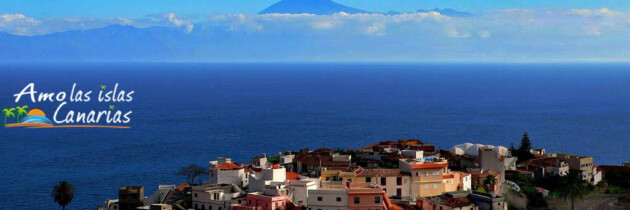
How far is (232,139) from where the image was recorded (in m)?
81.0

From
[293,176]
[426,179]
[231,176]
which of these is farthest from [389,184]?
[231,176]

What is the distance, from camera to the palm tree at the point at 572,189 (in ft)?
131

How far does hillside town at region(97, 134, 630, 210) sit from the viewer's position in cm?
3472

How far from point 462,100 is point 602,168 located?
95861 mm

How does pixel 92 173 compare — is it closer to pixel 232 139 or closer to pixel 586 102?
pixel 232 139

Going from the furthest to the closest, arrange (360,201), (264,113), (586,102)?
(586,102), (264,113), (360,201)

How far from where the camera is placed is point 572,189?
130 feet

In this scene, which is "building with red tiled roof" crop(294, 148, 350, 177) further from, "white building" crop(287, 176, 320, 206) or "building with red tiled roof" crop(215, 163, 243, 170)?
"white building" crop(287, 176, 320, 206)

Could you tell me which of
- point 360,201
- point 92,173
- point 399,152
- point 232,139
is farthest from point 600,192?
point 232,139

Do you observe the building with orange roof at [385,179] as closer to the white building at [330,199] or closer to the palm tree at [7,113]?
the white building at [330,199]

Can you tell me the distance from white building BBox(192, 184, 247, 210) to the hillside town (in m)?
0.04

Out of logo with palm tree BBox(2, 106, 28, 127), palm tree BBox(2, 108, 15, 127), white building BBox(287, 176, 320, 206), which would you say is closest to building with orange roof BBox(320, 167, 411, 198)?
white building BBox(287, 176, 320, 206)

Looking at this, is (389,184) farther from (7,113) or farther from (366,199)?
(7,113)

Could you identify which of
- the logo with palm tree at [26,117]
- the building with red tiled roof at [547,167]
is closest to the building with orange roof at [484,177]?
the building with red tiled roof at [547,167]
